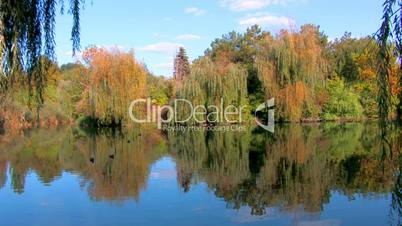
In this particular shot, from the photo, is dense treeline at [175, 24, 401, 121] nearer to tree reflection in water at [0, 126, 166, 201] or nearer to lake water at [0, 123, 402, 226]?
tree reflection in water at [0, 126, 166, 201]

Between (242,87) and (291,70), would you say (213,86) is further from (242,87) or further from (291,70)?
A: (291,70)

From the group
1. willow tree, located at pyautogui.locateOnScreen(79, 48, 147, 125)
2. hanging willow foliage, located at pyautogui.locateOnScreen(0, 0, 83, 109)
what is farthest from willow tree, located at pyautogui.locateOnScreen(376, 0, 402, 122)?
willow tree, located at pyautogui.locateOnScreen(79, 48, 147, 125)

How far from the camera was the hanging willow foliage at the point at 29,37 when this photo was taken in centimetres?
344

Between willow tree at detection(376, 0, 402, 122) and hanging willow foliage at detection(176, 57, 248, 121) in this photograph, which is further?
hanging willow foliage at detection(176, 57, 248, 121)

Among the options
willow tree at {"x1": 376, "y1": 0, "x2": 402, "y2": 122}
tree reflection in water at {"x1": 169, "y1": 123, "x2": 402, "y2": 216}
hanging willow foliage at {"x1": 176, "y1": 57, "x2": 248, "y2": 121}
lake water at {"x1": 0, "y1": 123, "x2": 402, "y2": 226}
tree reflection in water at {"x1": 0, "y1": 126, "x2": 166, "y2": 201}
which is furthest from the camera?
hanging willow foliage at {"x1": 176, "y1": 57, "x2": 248, "y2": 121}

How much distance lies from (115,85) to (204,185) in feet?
50.7

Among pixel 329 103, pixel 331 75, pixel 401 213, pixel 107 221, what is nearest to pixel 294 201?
pixel 107 221

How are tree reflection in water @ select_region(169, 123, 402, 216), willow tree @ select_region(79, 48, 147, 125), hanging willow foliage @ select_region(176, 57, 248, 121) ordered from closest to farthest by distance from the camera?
1. tree reflection in water @ select_region(169, 123, 402, 216)
2. willow tree @ select_region(79, 48, 147, 125)
3. hanging willow foliage @ select_region(176, 57, 248, 121)

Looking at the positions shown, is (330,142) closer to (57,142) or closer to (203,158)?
(203,158)

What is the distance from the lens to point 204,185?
9.84 meters

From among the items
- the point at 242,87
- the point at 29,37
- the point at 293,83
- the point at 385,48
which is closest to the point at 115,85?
the point at 242,87

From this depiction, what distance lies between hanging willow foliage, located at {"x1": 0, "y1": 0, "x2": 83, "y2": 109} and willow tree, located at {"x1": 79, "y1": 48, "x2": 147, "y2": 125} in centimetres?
2011

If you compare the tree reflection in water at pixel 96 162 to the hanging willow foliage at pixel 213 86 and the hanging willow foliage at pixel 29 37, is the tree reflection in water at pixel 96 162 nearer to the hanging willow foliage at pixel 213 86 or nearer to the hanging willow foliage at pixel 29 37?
the hanging willow foliage at pixel 29 37

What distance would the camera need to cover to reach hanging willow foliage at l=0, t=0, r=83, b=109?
3440 mm
